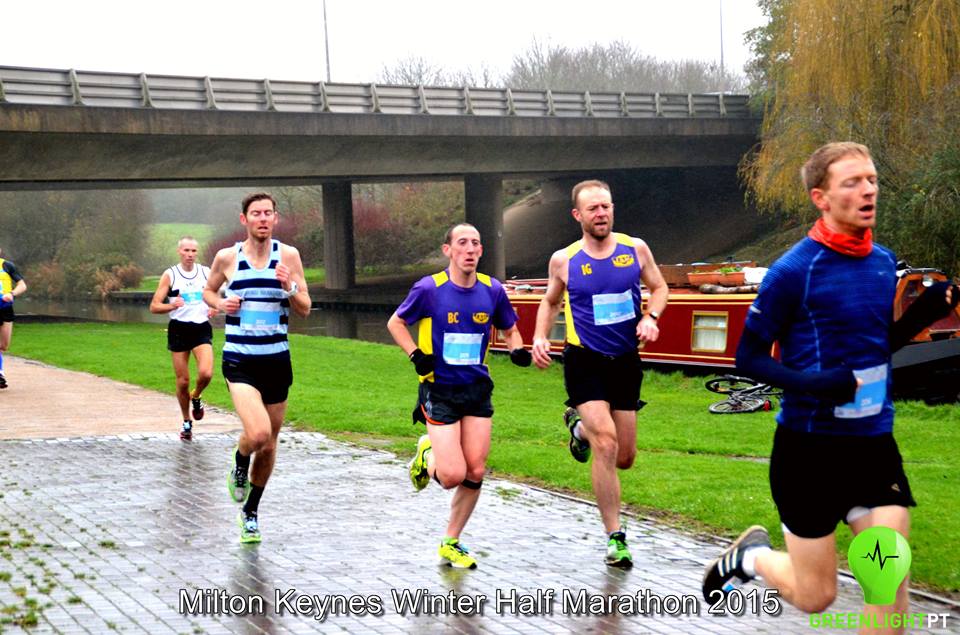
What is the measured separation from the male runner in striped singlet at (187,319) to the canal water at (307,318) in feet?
73.6

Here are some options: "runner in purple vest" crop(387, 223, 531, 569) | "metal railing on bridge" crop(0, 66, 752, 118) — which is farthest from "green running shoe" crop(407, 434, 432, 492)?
"metal railing on bridge" crop(0, 66, 752, 118)

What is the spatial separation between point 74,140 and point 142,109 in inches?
92.9

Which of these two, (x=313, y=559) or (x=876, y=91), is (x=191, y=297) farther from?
(x=876, y=91)

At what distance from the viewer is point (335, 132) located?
4522cm

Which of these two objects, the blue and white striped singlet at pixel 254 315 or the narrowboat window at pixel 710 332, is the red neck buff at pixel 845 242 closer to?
the blue and white striped singlet at pixel 254 315

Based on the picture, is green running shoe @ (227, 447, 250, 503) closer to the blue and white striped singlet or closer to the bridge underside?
the blue and white striped singlet

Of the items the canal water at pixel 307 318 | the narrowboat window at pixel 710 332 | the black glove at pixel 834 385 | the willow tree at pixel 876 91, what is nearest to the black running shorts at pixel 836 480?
the black glove at pixel 834 385

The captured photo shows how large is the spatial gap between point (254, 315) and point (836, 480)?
15.4 ft

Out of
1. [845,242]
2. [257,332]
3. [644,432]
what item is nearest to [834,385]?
[845,242]

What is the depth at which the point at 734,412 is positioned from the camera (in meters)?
18.8

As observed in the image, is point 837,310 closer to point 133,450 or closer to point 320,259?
point 133,450

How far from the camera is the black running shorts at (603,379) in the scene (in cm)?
819

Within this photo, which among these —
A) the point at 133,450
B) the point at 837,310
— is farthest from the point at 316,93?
the point at 837,310

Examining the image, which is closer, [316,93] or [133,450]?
[133,450]
